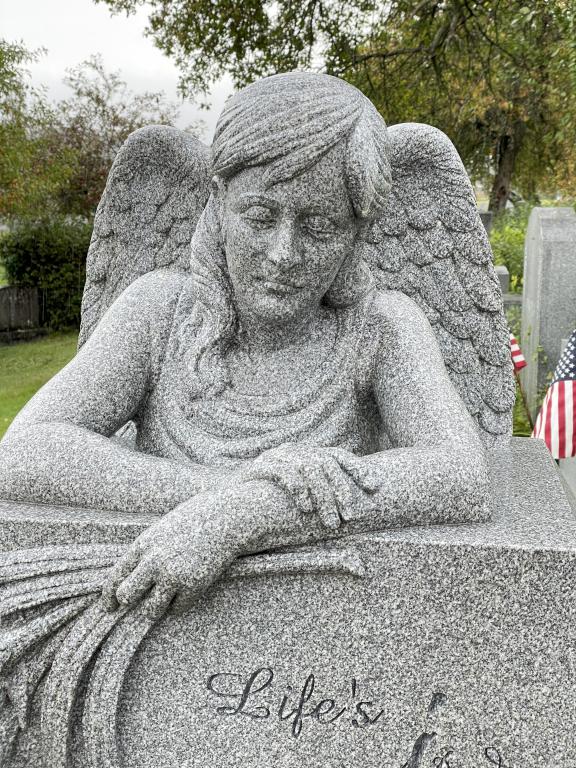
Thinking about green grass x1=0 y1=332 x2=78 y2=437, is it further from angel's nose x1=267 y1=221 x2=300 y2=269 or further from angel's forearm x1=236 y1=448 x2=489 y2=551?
angel's forearm x1=236 y1=448 x2=489 y2=551

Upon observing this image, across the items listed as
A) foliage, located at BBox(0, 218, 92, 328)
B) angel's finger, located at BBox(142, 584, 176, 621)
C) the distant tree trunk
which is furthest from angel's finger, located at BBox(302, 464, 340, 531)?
the distant tree trunk

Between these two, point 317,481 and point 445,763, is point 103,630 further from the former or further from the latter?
point 445,763

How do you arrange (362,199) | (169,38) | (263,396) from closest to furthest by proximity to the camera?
(362,199) → (263,396) → (169,38)

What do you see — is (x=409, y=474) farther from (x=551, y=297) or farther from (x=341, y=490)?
(x=551, y=297)

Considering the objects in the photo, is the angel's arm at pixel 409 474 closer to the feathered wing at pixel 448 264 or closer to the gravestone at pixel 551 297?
the feathered wing at pixel 448 264

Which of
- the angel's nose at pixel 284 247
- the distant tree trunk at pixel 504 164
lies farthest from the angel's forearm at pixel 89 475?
the distant tree trunk at pixel 504 164

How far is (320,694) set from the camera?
7.16 feet

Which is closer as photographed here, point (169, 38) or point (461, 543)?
point (461, 543)

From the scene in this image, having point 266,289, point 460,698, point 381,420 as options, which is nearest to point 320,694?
point 460,698

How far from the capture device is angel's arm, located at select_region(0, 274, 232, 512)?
225 cm

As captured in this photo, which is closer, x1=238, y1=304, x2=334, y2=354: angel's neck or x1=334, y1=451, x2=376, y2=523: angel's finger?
x1=334, y1=451, x2=376, y2=523: angel's finger

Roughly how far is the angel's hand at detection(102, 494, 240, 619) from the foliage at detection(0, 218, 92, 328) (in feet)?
43.8

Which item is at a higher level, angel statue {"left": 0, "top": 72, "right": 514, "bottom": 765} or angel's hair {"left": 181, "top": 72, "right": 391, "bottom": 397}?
angel's hair {"left": 181, "top": 72, "right": 391, "bottom": 397}

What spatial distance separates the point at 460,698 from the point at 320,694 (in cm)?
37
